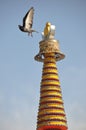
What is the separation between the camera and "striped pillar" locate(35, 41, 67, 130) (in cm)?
6225

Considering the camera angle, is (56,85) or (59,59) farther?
(59,59)

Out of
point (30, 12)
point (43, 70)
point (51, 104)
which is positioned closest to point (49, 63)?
point (43, 70)

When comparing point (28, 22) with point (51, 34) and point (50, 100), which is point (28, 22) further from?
point (51, 34)

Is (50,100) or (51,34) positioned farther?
(51,34)

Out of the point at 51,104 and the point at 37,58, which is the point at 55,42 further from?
the point at 51,104

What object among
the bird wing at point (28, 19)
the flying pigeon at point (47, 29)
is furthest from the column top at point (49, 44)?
the bird wing at point (28, 19)

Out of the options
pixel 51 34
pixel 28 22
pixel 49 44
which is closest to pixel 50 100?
pixel 49 44

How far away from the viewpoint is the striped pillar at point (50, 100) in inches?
2451

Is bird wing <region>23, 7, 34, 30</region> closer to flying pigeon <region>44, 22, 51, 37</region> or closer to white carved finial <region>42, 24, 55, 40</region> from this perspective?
white carved finial <region>42, 24, 55, 40</region>

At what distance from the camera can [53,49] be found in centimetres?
6806

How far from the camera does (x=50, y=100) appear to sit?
64375 millimetres

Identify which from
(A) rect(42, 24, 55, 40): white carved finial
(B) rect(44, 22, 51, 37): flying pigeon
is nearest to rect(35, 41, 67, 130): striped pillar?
(A) rect(42, 24, 55, 40): white carved finial

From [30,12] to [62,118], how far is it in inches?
1398

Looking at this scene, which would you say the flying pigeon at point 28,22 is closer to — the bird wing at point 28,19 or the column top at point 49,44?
the bird wing at point 28,19
